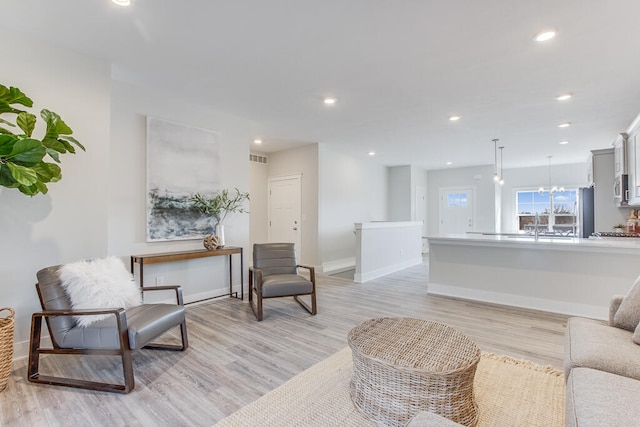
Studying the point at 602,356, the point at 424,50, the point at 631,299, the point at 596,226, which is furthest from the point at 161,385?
the point at 596,226

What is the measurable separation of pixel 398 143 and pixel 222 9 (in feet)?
14.7

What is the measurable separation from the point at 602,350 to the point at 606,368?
0.13 m

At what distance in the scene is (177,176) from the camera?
381 cm

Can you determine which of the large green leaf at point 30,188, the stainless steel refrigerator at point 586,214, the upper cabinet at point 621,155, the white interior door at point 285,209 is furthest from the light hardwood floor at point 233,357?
the stainless steel refrigerator at point 586,214

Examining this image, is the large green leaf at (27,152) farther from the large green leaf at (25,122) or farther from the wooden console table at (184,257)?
the wooden console table at (184,257)

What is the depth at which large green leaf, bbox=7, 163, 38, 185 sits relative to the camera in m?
1.92

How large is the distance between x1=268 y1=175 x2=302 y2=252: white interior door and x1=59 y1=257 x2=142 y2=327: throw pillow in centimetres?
402

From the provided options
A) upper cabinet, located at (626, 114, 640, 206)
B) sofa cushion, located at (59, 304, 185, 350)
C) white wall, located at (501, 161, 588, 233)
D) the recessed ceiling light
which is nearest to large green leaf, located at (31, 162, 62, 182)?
A: sofa cushion, located at (59, 304, 185, 350)

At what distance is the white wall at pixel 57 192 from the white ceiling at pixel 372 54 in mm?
186

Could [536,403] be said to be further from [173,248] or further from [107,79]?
[107,79]

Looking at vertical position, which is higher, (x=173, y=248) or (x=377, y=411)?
(x=173, y=248)

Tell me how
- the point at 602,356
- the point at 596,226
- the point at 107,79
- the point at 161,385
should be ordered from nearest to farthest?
1. the point at 602,356
2. the point at 161,385
3. the point at 107,79
4. the point at 596,226

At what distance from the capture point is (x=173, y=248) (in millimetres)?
3789

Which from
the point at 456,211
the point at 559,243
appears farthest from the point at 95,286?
the point at 456,211
